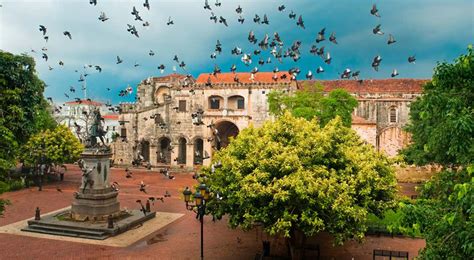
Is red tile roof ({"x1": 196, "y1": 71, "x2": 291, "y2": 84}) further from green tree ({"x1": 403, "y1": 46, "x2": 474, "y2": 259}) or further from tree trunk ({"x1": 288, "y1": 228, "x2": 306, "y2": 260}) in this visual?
green tree ({"x1": 403, "y1": 46, "x2": 474, "y2": 259})

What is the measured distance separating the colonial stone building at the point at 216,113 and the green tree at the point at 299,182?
28.0 metres

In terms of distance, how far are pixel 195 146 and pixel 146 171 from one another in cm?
650

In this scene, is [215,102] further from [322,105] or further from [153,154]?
[322,105]

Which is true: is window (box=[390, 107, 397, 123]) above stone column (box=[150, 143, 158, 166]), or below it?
above

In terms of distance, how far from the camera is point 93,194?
20172 mm

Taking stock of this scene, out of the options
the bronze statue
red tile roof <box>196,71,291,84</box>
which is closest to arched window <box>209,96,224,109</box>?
red tile roof <box>196,71,291,84</box>

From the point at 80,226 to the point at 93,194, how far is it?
179 centimetres

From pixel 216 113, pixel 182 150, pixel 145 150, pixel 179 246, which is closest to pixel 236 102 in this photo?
pixel 216 113

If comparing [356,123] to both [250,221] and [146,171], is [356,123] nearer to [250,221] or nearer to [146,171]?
[146,171]

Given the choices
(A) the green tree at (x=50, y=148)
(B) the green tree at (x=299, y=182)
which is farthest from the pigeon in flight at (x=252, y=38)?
(A) the green tree at (x=50, y=148)

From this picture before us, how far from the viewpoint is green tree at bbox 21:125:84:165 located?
3175 centimetres

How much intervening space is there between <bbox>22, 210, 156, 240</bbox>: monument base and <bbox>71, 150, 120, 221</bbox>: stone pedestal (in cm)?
43

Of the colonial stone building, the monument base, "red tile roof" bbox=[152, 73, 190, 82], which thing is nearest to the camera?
the monument base

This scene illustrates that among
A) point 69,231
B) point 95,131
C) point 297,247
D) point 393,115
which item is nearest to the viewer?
point 297,247
